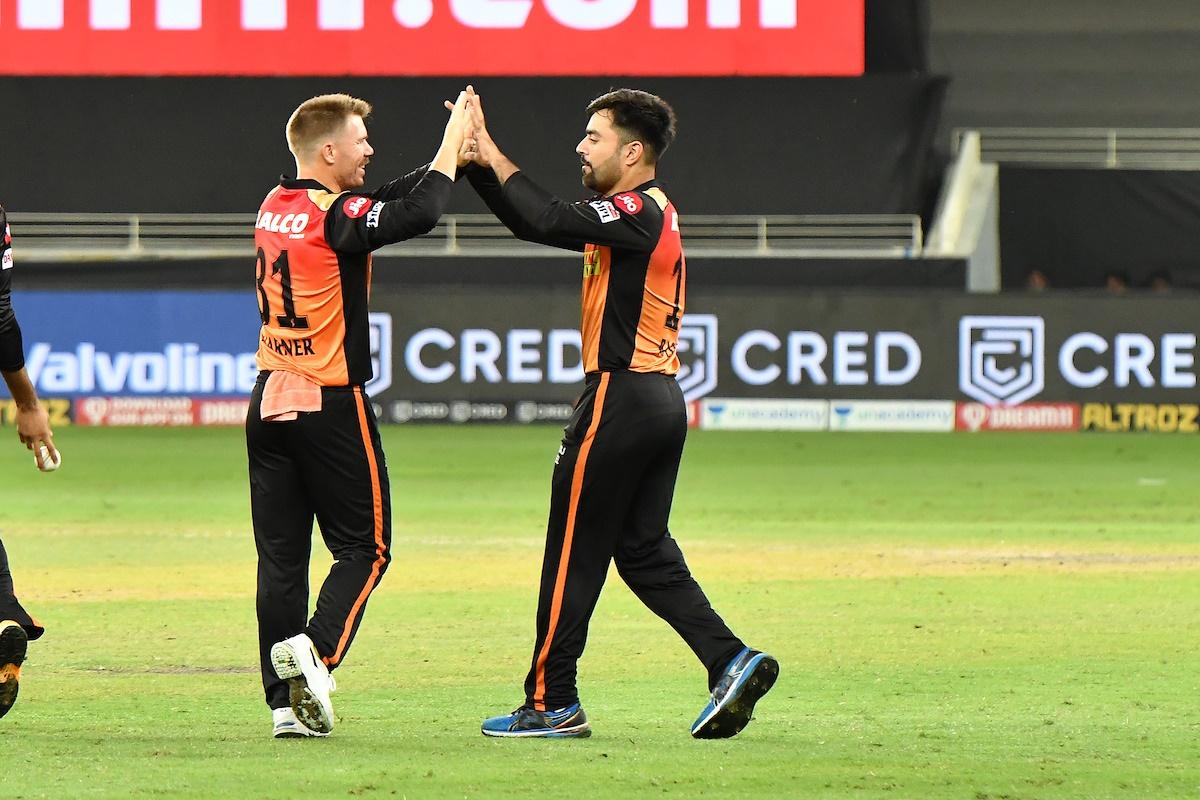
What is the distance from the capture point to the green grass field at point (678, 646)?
18.5 ft

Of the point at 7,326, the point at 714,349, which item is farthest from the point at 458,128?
the point at 714,349

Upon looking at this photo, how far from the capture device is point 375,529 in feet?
21.2

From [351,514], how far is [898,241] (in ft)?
81.1

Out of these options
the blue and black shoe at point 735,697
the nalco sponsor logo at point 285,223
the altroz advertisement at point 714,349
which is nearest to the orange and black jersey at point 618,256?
the nalco sponsor logo at point 285,223

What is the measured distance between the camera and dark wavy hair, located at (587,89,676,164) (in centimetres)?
645

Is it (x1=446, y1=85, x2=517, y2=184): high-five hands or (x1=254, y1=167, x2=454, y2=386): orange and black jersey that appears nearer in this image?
(x1=254, y1=167, x2=454, y2=386): orange and black jersey

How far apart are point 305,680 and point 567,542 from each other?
3.29 ft

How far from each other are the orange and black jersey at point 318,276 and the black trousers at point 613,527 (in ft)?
2.55

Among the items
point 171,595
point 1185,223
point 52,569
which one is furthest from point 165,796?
point 1185,223

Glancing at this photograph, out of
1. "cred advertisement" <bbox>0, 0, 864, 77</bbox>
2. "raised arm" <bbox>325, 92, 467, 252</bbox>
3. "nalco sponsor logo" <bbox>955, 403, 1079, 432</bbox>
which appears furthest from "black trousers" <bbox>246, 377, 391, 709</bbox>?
"cred advertisement" <bbox>0, 0, 864, 77</bbox>

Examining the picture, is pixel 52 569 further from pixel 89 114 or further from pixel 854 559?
pixel 89 114

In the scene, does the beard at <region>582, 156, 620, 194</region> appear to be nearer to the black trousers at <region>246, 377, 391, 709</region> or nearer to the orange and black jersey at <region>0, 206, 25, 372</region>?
the black trousers at <region>246, 377, 391, 709</region>

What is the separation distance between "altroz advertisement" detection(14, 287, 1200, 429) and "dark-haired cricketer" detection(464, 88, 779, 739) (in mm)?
17395

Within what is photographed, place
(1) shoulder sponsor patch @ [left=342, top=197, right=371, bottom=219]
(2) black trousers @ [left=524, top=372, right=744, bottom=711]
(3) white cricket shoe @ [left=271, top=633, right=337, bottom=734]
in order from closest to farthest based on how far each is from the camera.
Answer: (3) white cricket shoe @ [left=271, top=633, right=337, bottom=734]
(1) shoulder sponsor patch @ [left=342, top=197, right=371, bottom=219]
(2) black trousers @ [left=524, top=372, right=744, bottom=711]
